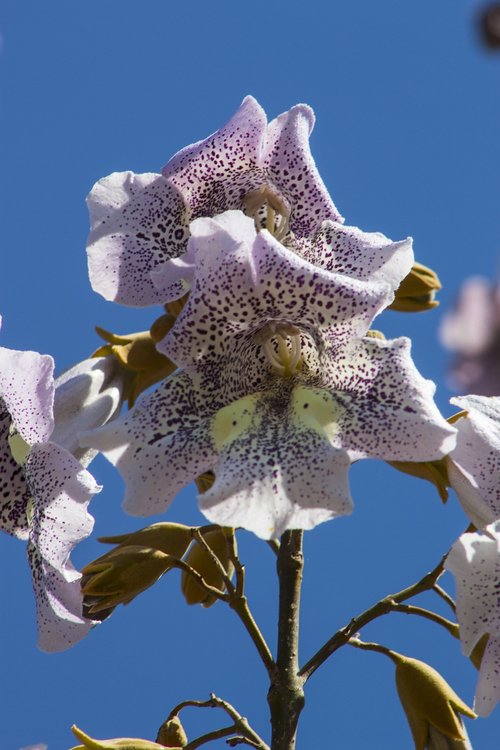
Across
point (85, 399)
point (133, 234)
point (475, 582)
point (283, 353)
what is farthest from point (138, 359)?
point (475, 582)

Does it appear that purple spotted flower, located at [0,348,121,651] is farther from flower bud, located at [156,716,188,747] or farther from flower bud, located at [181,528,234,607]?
flower bud, located at [156,716,188,747]

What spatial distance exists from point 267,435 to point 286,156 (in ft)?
1.36

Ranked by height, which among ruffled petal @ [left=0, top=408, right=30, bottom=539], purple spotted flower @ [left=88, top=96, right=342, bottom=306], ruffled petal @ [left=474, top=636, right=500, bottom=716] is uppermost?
purple spotted flower @ [left=88, top=96, right=342, bottom=306]

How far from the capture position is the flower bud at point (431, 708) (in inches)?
55.3

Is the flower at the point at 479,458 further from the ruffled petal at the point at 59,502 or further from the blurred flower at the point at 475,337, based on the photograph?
the blurred flower at the point at 475,337

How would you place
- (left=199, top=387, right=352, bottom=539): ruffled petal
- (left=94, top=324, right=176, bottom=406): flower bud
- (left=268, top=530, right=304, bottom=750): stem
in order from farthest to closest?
(left=94, top=324, right=176, bottom=406): flower bud → (left=268, top=530, right=304, bottom=750): stem → (left=199, top=387, right=352, bottom=539): ruffled petal

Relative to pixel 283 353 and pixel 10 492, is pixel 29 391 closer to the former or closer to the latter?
pixel 10 492

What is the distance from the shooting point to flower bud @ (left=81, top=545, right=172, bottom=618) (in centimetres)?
138

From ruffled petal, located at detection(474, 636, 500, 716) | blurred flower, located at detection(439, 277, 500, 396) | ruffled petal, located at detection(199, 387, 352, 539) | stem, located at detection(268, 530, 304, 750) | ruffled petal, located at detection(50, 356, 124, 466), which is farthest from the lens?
blurred flower, located at detection(439, 277, 500, 396)

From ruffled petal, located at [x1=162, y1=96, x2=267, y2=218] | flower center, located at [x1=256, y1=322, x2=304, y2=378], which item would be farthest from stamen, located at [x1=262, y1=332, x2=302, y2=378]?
ruffled petal, located at [x1=162, y1=96, x2=267, y2=218]

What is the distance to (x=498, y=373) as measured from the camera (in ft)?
8.93

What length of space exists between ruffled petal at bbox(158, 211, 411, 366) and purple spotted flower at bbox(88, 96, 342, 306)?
18 centimetres

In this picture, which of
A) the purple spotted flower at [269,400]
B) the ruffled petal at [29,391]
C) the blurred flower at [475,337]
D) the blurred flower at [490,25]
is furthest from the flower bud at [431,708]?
the blurred flower at [475,337]

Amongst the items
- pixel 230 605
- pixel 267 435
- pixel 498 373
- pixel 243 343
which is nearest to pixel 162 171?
pixel 243 343
